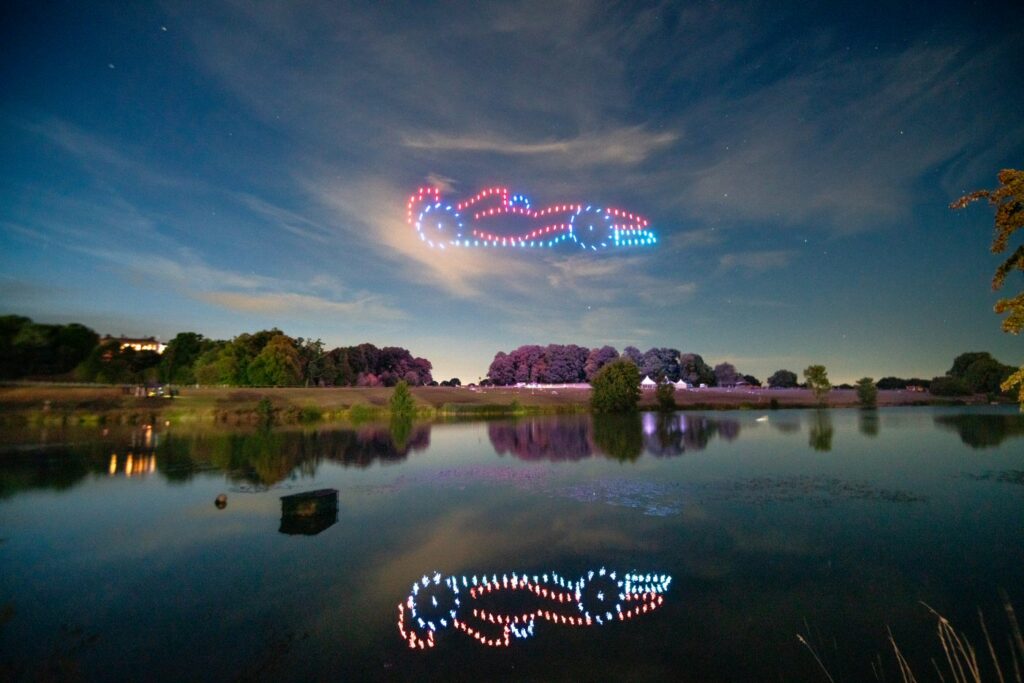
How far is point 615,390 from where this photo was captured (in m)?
100

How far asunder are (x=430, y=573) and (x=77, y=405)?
84.2 m

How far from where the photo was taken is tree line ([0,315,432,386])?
278 feet

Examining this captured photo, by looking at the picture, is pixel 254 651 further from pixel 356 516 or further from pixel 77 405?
pixel 77 405

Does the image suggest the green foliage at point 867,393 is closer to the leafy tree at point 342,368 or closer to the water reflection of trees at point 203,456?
the water reflection of trees at point 203,456

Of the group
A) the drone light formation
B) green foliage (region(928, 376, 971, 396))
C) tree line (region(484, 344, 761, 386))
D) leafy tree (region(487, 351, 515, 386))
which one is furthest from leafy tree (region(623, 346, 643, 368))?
the drone light formation

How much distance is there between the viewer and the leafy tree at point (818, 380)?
123 m

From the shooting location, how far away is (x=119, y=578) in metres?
15.4

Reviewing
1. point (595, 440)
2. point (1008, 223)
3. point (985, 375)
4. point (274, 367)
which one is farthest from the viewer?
point (985, 375)

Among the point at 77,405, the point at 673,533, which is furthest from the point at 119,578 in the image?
the point at 77,405

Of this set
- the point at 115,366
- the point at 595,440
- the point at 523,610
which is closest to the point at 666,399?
the point at 595,440

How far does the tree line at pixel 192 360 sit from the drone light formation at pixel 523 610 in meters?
97.7

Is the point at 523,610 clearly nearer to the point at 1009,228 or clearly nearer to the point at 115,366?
the point at 1009,228

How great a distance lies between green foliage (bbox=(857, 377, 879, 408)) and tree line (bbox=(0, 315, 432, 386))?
117549 millimetres

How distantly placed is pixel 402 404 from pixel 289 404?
18.5 meters
